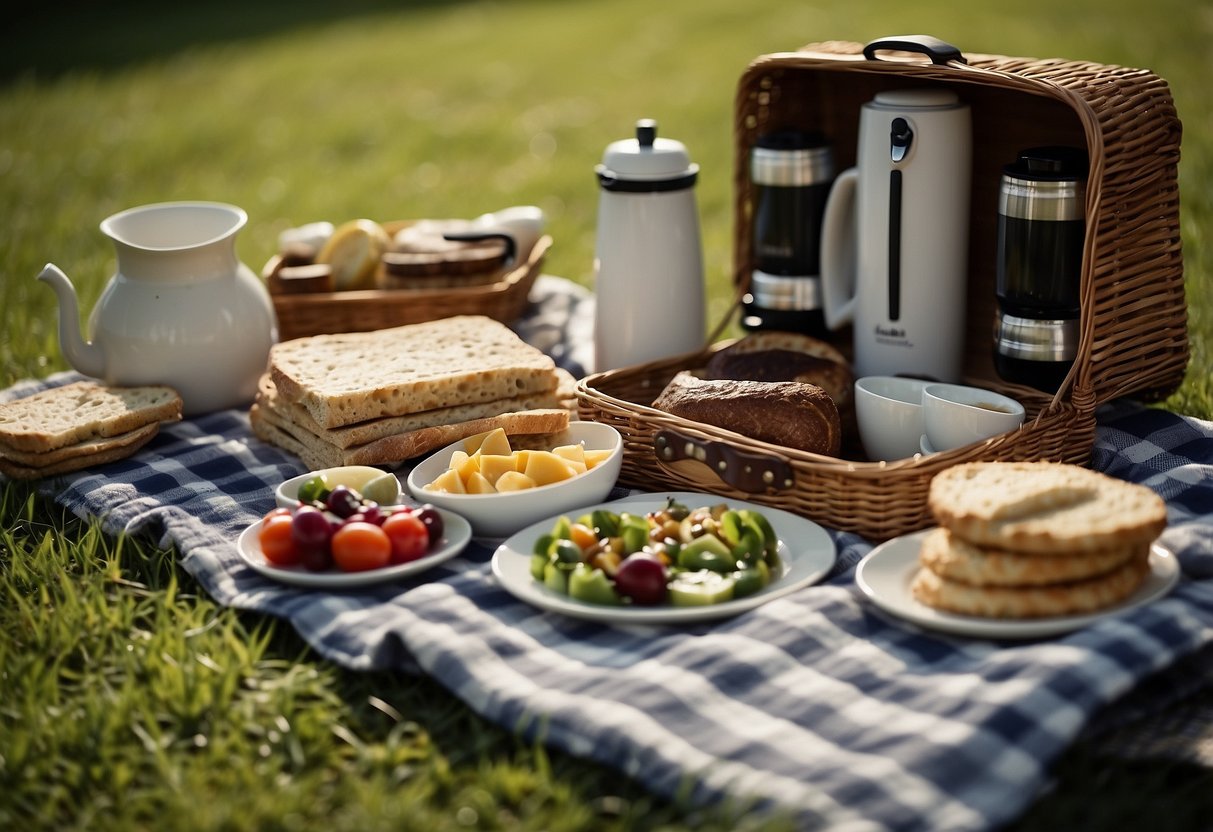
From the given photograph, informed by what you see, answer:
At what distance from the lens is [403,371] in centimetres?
294

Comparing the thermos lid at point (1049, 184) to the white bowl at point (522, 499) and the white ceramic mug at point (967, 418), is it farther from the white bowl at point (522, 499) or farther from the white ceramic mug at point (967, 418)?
the white bowl at point (522, 499)

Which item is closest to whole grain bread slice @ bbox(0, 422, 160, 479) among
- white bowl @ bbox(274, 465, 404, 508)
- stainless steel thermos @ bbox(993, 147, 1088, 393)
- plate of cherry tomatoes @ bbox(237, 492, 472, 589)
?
white bowl @ bbox(274, 465, 404, 508)

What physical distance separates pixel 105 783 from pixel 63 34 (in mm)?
10569

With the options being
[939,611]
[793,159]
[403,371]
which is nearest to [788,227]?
[793,159]

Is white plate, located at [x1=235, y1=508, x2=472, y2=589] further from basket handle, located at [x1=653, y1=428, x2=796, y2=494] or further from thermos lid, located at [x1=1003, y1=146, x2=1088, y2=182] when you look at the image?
thermos lid, located at [x1=1003, y1=146, x2=1088, y2=182]

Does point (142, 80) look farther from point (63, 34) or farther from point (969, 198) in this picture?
point (969, 198)

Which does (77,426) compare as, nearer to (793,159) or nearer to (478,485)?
(478,485)

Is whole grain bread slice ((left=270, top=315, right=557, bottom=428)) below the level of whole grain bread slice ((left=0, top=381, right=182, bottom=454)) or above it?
above

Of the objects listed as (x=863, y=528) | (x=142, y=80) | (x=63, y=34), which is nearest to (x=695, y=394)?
(x=863, y=528)

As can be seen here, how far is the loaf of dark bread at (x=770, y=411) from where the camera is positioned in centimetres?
255

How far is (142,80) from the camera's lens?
8.98m

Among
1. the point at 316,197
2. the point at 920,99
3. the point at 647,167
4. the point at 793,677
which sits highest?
the point at 920,99

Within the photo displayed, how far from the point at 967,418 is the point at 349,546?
115cm

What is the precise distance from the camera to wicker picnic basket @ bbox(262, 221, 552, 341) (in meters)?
3.51
